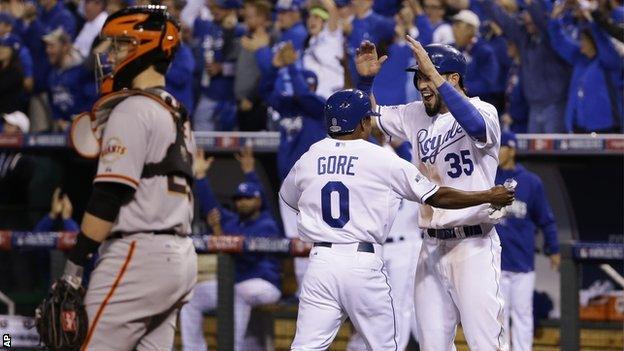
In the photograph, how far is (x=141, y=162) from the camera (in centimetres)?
498

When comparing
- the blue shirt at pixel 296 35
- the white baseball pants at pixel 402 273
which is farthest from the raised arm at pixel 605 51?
the blue shirt at pixel 296 35

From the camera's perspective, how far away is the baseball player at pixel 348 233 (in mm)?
6312

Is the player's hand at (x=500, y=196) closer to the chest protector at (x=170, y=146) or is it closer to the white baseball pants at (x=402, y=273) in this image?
the chest protector at (x=170, y=146)

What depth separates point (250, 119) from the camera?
1155 centimetres

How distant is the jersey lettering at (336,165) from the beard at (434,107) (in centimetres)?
57

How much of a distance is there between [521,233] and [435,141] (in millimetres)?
3208

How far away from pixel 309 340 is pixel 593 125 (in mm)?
4742

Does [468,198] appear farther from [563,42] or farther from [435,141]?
[563,42]

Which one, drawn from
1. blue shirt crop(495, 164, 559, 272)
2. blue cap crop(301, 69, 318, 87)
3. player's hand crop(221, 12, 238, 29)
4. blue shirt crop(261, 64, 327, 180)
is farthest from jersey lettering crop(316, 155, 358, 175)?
player's hand crop(221, 12, 238, 29)

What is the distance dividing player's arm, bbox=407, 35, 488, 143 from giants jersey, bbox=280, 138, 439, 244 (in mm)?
337

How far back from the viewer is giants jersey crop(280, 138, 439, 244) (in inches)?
249

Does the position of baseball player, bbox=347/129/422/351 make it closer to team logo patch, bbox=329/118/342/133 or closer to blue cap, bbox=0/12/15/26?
team logo patch, bbox=329/118/342/133

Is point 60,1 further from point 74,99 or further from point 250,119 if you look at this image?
point 250,119

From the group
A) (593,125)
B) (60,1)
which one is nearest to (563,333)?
(593,125)
